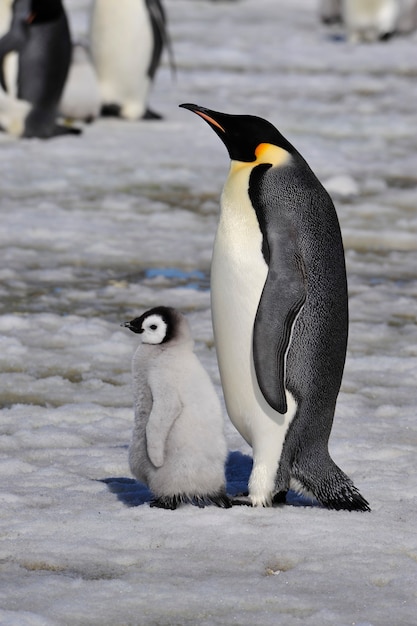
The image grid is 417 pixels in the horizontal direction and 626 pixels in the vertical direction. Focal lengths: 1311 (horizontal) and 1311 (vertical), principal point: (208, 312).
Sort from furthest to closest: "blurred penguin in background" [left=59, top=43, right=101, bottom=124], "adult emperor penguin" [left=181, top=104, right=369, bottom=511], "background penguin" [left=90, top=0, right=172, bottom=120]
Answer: "background penguin" [left=90, top=0, right=172, bottom=120] < "blurred penguin in background" [left=59, top=43, right=101, bottom=124] < "adult emperor penguin" [left=181, top=104, right=369, bottom=511]

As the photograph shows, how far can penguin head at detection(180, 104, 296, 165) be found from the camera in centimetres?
329

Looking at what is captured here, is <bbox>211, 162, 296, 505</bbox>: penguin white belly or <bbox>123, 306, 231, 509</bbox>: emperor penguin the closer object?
<bbox>123, 306, 231, 509</bbox>: emperor penguin

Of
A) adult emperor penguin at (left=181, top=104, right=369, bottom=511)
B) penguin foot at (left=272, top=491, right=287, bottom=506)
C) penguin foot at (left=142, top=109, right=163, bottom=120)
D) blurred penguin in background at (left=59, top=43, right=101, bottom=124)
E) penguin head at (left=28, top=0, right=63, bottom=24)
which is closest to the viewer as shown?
adult emperor penguin at (left=181, top=104, right=369, bottom=511)

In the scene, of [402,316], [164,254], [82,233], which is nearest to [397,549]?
[402,316]

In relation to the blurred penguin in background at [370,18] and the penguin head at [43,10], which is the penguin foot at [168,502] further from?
the blurred penguin in background at [370,18]

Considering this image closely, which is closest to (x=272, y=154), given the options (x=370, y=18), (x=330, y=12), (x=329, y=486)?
(x=329, y=486)

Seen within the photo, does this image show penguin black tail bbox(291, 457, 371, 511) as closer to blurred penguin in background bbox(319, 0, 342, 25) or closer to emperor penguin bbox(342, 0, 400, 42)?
emperor penguin bbox(342, 0, 400, 42)

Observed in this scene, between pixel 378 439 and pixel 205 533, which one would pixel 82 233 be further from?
pixel 205 533

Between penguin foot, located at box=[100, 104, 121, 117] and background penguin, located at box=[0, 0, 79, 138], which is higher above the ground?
background penguin, located at box=[0, 0, 79, 138]

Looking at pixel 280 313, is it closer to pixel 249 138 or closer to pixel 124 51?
pixel 249 138

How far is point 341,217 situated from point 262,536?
14.9 ft

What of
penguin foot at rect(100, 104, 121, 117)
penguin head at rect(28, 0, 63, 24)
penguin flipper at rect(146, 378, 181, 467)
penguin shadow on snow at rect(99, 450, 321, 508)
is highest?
penguin head at rect(28, 0, 63, 24)

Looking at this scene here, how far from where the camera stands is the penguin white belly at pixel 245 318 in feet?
10.5

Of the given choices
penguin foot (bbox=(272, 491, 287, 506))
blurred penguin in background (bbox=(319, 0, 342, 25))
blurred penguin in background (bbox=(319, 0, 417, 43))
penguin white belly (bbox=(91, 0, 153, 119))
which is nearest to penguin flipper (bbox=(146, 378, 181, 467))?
penguin foot (bbox=(272, 491, 287, 506))
